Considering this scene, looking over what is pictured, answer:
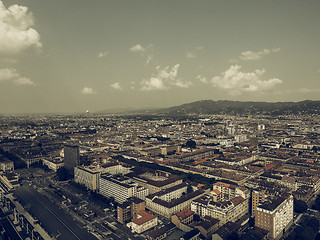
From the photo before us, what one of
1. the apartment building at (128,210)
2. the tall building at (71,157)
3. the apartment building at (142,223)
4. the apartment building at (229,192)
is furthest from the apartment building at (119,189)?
the apartment building at (229,192)

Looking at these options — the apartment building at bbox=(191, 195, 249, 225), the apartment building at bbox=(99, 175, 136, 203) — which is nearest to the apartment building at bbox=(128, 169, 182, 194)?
the apartment building at bbox=(99, 175, 136, 203)

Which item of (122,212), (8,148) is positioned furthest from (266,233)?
(8,148)

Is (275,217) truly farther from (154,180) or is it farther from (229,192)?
(154,180)

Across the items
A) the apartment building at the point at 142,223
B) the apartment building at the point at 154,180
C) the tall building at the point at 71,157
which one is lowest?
the apartment building at the point at 142,223

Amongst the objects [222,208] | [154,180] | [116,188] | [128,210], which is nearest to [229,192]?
[222,208]

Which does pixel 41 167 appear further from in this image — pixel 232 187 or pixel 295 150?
pixel 295 150

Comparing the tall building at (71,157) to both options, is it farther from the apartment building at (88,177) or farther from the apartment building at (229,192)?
the apartment building at (229,192)
